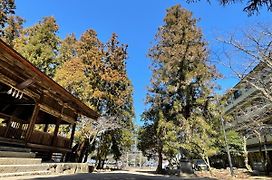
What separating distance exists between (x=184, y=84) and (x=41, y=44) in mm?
15500

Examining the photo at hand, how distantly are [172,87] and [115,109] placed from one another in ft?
20.3

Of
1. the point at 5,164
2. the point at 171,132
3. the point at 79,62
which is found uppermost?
the point at 79,62

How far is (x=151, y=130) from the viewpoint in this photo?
24.1 meters

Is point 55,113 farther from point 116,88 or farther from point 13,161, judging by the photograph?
point 116,88

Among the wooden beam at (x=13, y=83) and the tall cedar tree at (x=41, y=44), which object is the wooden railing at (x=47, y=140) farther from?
the tall cedar tree at (x=41, y=44)

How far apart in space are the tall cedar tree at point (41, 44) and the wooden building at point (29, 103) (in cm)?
902

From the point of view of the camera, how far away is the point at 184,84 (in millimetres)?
20484

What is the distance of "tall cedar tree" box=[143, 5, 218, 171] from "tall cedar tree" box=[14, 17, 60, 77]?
433 inches

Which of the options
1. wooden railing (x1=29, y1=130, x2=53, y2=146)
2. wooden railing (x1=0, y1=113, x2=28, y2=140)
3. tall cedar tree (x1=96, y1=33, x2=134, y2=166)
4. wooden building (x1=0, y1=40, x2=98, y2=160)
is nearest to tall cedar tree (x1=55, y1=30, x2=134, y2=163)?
tall cedar tree (x1=96, y1=33, x2=134, y2=166)

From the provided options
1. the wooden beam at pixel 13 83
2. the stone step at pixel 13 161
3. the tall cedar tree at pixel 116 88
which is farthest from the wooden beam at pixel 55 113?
the tall cedar tree at pixel 116 88

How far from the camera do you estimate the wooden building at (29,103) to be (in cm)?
893

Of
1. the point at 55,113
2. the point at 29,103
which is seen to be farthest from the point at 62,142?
the point at 29,103

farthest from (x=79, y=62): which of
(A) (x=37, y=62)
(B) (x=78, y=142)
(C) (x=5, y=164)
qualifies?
(C) (x=5, y=164)

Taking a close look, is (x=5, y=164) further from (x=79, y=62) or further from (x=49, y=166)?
(x=79, y=62)
